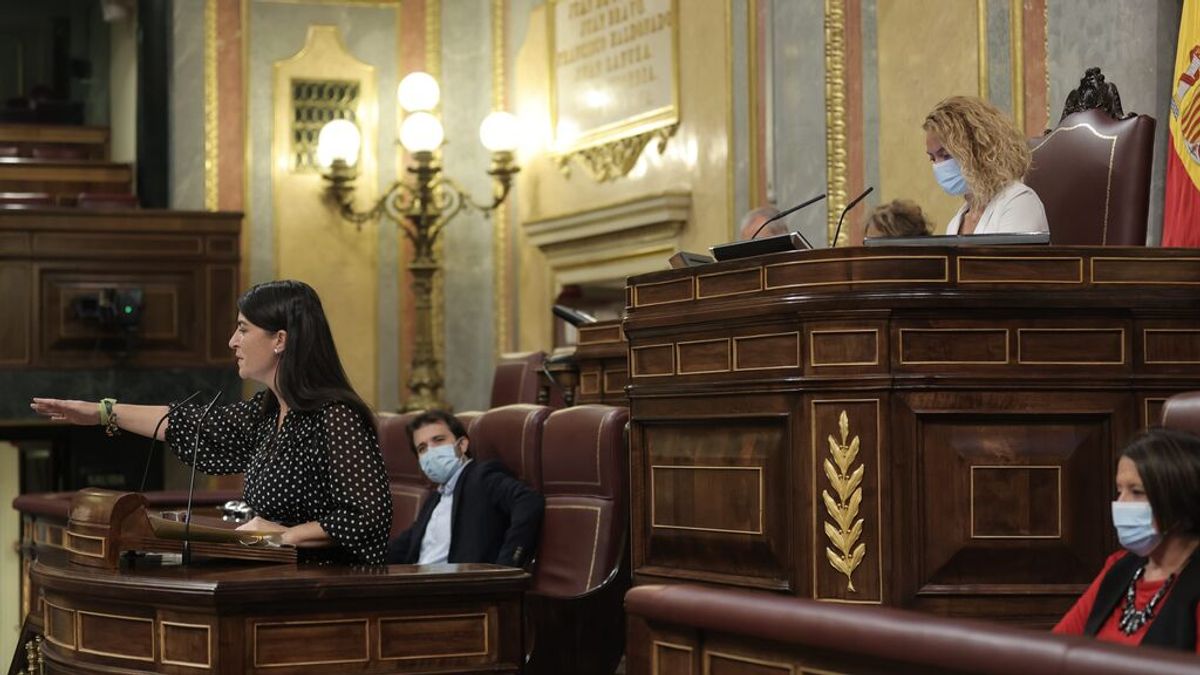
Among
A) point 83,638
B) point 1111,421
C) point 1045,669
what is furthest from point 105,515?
point 1045,669

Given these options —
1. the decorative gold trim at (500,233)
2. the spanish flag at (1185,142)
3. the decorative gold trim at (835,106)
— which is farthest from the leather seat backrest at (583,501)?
the decorative gold trim at (500,233)

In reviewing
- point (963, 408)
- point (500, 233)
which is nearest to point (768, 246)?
point (963, 408)

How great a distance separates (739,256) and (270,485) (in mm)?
1183

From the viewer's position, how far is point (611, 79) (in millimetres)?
9383

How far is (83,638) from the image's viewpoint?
3.79 m

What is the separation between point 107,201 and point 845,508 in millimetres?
7088

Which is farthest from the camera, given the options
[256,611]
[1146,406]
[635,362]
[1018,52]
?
[1018,52]

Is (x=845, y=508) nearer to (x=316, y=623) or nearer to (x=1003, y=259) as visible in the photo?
(x=1003, y=259)

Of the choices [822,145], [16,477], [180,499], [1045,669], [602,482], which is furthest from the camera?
[16,477]

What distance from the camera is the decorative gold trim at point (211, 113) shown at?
1052cm

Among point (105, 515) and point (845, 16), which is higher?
point (845, 16)

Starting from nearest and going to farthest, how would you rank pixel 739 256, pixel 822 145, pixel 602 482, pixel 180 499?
pixel 739 256
pixel 602 482
pixel 180 499
pixel 822 145

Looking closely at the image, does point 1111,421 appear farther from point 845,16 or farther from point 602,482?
point 845,16

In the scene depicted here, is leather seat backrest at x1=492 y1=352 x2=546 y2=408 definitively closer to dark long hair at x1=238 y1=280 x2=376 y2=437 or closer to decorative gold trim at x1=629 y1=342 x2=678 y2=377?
decorative gold trim at x1=629 y1=342 x2=678 y2=377
